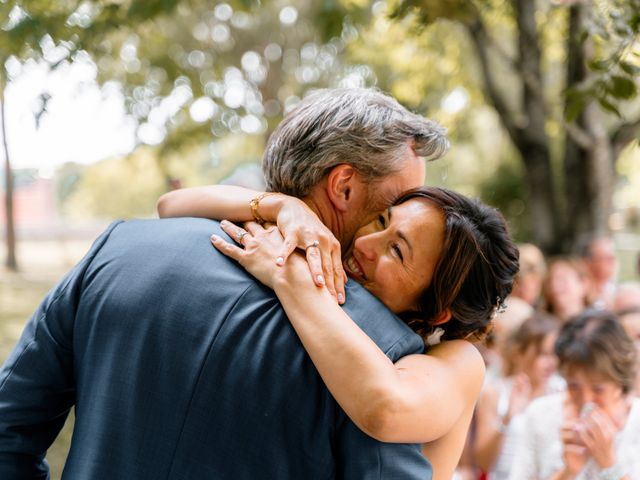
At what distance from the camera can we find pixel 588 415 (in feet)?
10.2

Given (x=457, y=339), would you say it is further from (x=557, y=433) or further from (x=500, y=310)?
(x=557, y=433)

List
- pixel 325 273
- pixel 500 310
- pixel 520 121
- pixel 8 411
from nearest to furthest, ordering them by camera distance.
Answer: pixel 325 273 < pixel 8 411 < pixel 500 310 < pixel 520 121

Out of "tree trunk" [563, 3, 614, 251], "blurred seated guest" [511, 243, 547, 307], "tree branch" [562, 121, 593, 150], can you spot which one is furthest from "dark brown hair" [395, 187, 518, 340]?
"tree branch" [562, 121, 593, 150]

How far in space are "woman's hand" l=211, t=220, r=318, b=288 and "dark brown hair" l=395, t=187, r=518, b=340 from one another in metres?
0.32

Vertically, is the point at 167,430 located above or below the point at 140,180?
above

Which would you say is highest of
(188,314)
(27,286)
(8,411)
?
(188,314)

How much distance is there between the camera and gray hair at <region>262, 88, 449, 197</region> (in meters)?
1.72

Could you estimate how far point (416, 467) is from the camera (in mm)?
1463

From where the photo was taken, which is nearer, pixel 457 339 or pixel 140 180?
pixel 457 339

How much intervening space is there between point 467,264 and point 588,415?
172 centimetres

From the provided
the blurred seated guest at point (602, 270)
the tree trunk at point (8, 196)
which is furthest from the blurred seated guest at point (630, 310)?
the tree trunk at point (8, 196)

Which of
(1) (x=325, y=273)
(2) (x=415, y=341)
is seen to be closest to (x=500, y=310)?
(2) (x=415, y=341)


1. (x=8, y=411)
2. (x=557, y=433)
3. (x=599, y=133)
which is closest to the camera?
(x=8, y=411)

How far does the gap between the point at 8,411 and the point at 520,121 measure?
768cm
